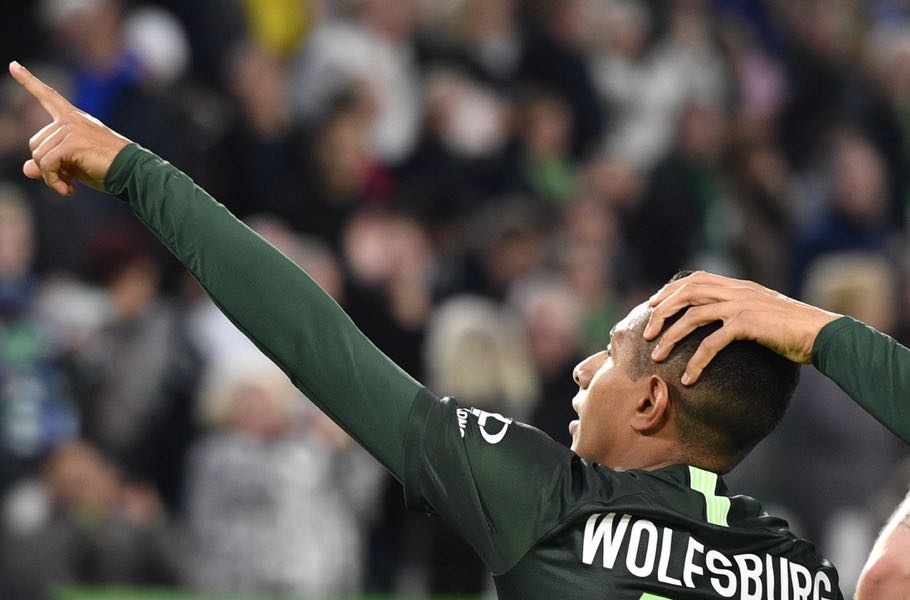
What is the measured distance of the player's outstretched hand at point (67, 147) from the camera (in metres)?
2.25

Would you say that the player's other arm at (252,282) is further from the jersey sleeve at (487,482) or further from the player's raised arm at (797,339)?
the player's raised arm at (797,339)

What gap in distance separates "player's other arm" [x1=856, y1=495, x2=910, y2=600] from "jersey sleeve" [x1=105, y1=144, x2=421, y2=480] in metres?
0.87

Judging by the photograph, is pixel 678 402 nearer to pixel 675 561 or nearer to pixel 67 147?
pixel 675 561

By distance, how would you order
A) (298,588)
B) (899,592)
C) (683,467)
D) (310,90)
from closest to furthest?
(683,467) → (899,592) → (298,588) → (310,90)

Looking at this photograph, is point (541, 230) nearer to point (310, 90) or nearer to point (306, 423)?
point (310, 90)

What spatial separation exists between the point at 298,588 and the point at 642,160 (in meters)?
4.53

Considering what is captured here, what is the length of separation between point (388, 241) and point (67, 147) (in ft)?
18.8

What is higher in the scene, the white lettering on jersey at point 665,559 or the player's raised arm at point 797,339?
the player's raised arm at point 797,339

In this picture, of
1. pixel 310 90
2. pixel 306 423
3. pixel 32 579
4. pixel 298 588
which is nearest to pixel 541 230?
pixel 310 90

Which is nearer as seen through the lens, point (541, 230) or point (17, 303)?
point (17, 303)

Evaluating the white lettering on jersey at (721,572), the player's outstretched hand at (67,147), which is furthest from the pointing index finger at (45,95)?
the white lettering on jersey at (721,572)

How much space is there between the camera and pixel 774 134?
A: 11.3 meters

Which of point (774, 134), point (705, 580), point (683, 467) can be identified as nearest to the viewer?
point (705, 580)

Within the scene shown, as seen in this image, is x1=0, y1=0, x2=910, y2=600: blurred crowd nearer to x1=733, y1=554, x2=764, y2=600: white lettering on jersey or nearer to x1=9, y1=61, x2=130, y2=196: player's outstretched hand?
x1=9, y1=61, x2=130, y2=196: player's outstretched hand
